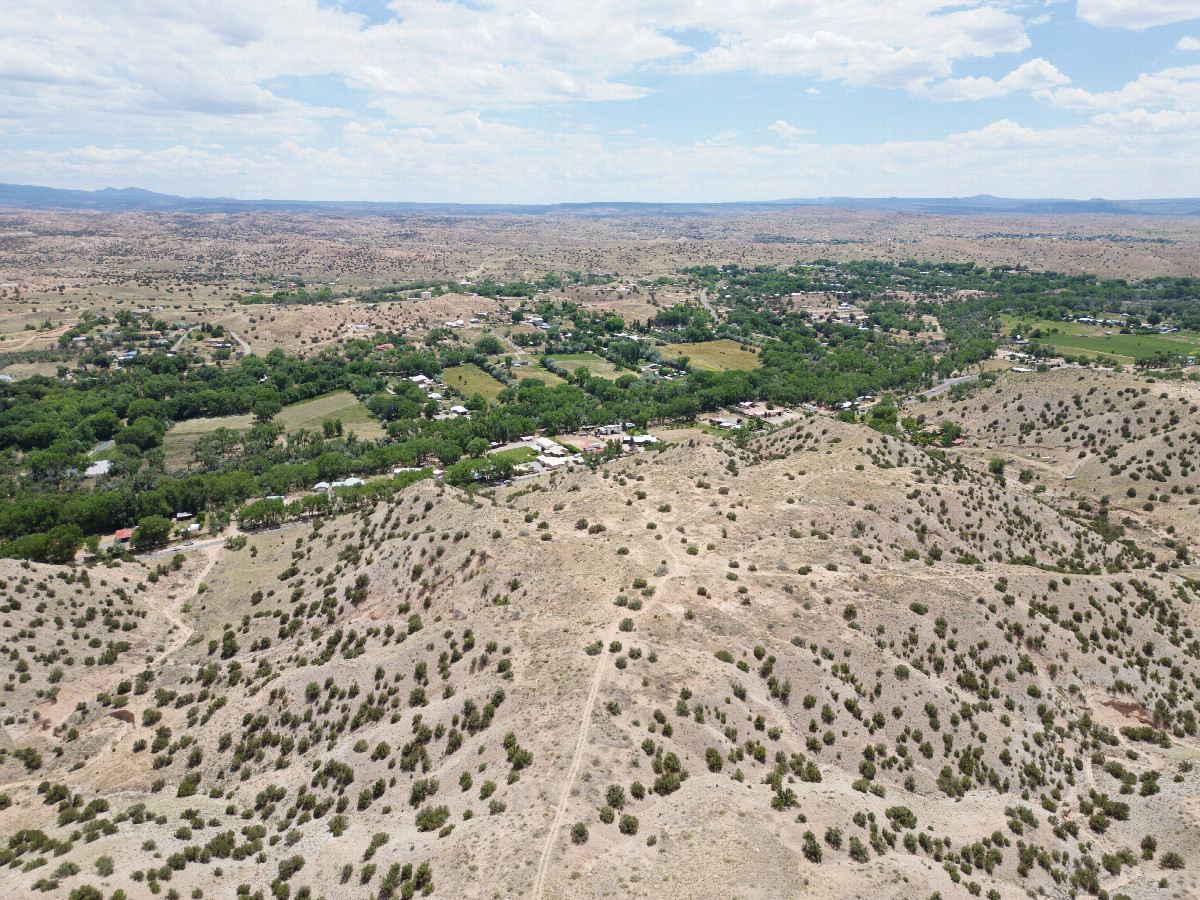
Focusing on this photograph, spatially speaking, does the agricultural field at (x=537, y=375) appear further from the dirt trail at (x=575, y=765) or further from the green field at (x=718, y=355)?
the dirt trail at (x=575, y=765)

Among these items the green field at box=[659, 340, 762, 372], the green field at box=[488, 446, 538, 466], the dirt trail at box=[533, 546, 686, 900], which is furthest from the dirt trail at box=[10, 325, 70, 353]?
the dirt trail at box=[533, 546, 686, 900]

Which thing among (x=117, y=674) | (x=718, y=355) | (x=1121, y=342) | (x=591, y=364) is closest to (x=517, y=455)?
(x=117, y=674)

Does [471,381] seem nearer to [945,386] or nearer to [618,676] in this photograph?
[945,386]

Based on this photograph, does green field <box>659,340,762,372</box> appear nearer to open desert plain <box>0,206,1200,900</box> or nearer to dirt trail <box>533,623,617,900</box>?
open desert plain <box>0,206,1200,900</box>

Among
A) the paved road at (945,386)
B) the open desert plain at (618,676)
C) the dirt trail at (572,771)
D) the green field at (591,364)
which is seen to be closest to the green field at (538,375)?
the green field at (591,364)

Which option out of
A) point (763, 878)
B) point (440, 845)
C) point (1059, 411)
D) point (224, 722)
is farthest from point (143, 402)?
point (1059, 411)

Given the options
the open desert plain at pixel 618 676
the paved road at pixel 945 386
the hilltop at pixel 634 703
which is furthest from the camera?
the paved road at pixel 945 386
